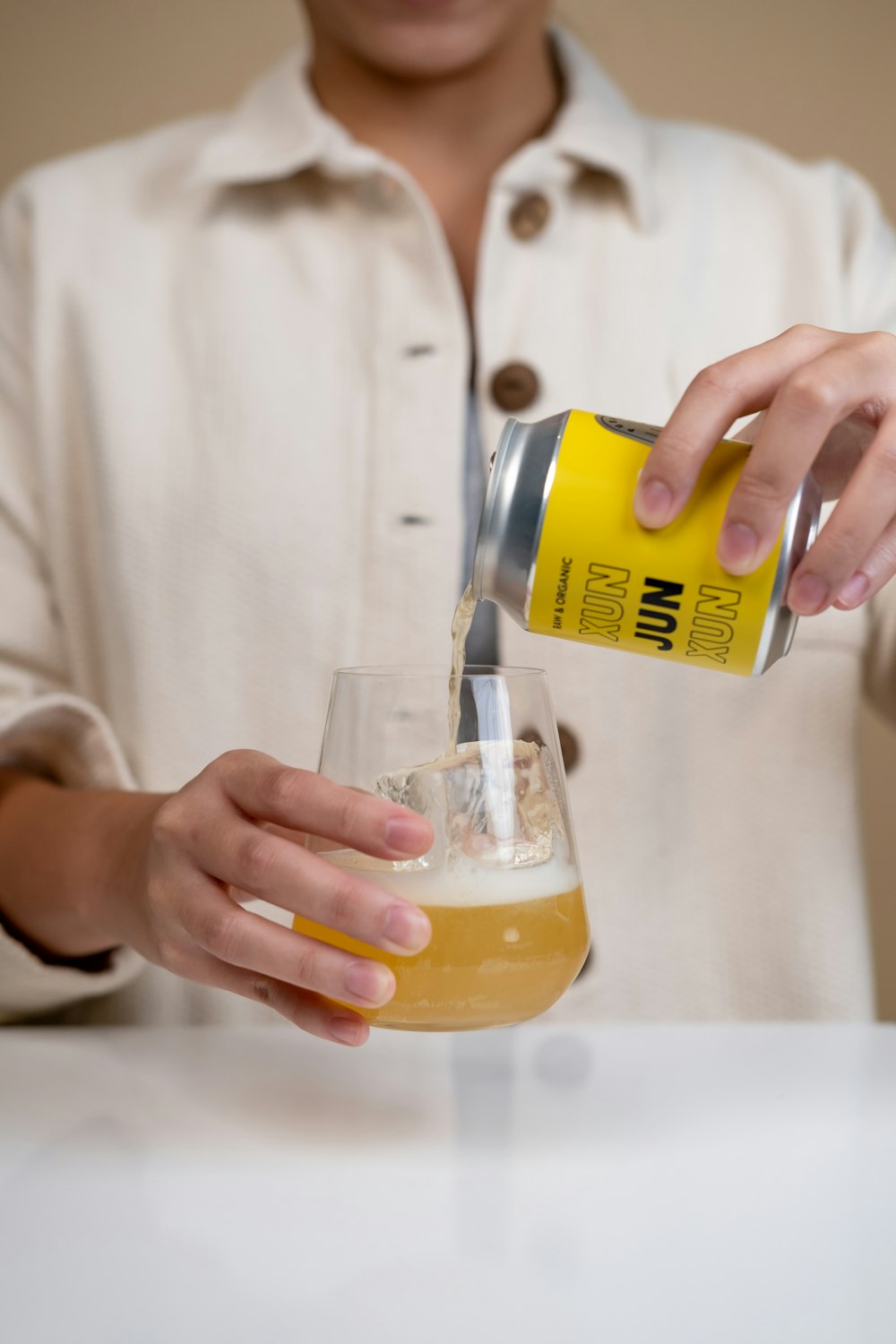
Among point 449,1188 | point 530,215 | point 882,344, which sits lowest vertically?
point 449,1188

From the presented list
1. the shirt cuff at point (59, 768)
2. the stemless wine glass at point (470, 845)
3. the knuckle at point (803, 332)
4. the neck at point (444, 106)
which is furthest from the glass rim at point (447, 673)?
the neck at point (444, 106)

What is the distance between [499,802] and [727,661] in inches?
5.7

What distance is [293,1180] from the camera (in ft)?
Answer: 2.19

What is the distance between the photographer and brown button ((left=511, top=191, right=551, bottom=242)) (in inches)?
44.6

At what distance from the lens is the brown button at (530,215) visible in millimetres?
1133

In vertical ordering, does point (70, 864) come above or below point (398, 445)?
below

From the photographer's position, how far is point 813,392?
0.61m

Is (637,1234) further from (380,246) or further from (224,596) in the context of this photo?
(380,246)

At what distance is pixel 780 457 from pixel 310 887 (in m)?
0.31

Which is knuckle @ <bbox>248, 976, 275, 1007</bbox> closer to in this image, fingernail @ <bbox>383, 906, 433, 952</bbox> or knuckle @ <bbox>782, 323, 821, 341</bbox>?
fingernail @ <bbox>383, 906, 433, 952</bbox>

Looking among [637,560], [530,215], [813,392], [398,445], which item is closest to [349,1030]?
[637,560]

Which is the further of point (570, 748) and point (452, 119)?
point (452, 119)

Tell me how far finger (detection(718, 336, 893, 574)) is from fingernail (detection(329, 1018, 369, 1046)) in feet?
0.99

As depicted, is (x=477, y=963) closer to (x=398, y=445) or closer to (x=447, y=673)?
(x=447, y=673)
